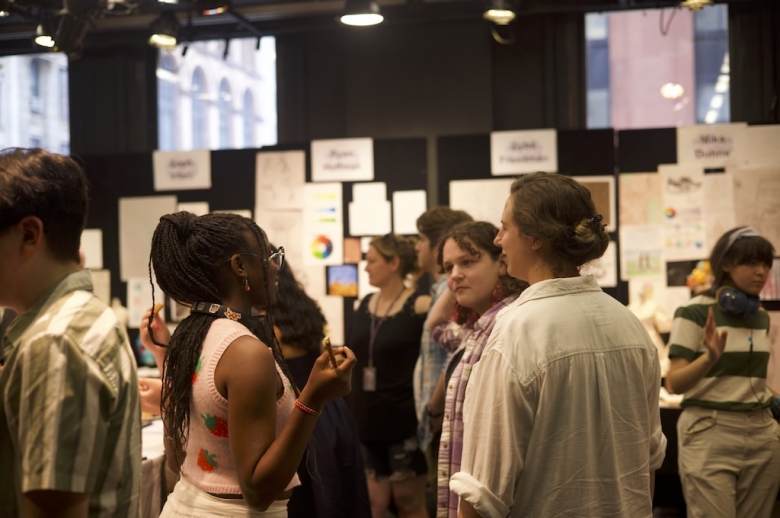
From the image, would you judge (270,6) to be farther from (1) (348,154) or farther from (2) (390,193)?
(2) (390,193)

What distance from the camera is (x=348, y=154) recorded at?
19.3 feet

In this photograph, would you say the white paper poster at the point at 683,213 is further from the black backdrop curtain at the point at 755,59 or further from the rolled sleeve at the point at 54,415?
the rolled sleeve at the point at 54,415

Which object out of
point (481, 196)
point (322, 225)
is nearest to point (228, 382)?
point (481, 196)

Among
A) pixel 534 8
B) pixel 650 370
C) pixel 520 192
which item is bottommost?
pixel 650 370

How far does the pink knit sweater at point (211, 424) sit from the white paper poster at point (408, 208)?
13.2 feet

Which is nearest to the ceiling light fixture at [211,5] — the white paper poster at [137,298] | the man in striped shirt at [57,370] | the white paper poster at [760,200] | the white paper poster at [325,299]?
the white paper poster at [325,299]

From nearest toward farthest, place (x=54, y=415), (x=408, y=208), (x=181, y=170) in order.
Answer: (x=54, y=415) < (x=408, y=208) < (x=181, y=170)

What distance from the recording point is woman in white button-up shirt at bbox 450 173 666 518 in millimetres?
1716

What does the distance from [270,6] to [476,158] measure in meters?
1.99

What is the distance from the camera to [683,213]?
5.41 m

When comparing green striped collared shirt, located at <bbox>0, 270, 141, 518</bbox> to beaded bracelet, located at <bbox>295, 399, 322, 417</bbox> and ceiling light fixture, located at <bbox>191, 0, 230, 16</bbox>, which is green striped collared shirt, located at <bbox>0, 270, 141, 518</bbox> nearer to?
beaded bracelet, located at <bbox>295, 399, 322, 417</bbox>

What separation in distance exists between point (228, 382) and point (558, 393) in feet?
2.31

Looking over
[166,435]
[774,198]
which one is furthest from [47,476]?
[774,198]

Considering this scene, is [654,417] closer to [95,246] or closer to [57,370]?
[57,370]
